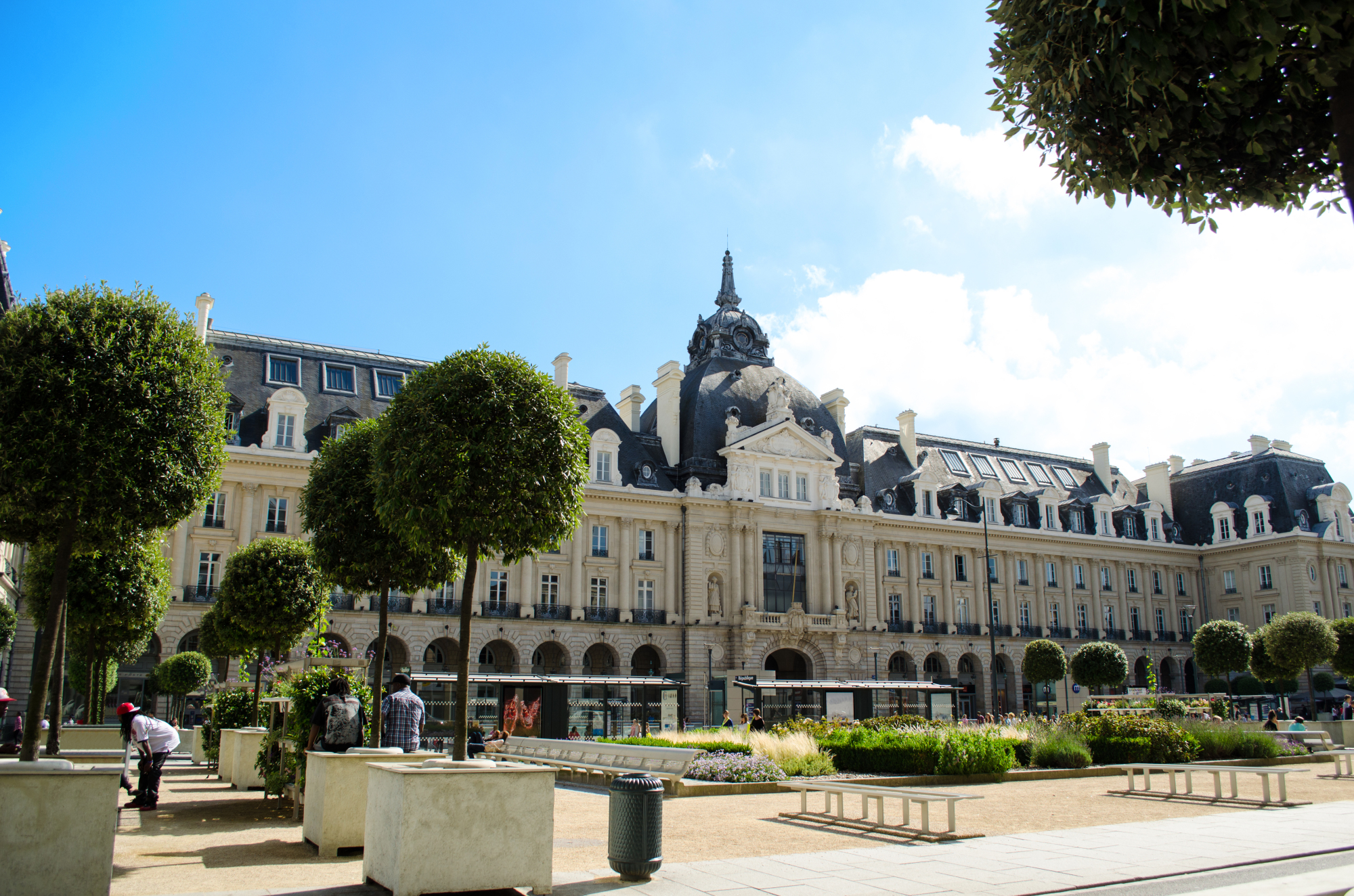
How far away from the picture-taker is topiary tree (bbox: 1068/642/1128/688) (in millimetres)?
41594

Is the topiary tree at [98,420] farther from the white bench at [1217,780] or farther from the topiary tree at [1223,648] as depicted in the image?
the topiary tree at [1223,648]

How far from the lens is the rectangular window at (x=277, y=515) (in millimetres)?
43375

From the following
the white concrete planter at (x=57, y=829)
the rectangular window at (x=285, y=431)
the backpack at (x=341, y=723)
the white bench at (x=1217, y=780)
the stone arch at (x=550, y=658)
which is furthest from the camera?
the stone arch at (x=550, y=658)

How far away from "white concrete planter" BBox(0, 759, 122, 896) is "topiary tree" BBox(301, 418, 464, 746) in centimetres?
745

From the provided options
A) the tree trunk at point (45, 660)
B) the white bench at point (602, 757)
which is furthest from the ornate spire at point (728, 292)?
the tree trunk at point (45, 660)

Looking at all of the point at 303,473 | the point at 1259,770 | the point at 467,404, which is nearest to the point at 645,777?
the point at 467,404

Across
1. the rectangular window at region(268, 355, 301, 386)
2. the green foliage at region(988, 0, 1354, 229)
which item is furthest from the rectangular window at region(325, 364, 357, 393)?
the green foliage at region(988, 0, 1354, 229)

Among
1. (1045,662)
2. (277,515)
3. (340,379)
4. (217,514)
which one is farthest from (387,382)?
(1045,662)

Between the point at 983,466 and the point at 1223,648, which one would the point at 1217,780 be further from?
the point at 983,466

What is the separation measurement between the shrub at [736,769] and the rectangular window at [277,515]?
29353 millimetres

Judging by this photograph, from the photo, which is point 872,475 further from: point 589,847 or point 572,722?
point 589,847

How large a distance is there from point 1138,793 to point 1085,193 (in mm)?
14534

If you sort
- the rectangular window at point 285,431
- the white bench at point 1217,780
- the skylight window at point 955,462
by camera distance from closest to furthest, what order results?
the white bench at point 1217,780 < the rectangular window at point 285,431 < the skylight window at point 955,462

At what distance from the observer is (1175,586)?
6606 centimetres
